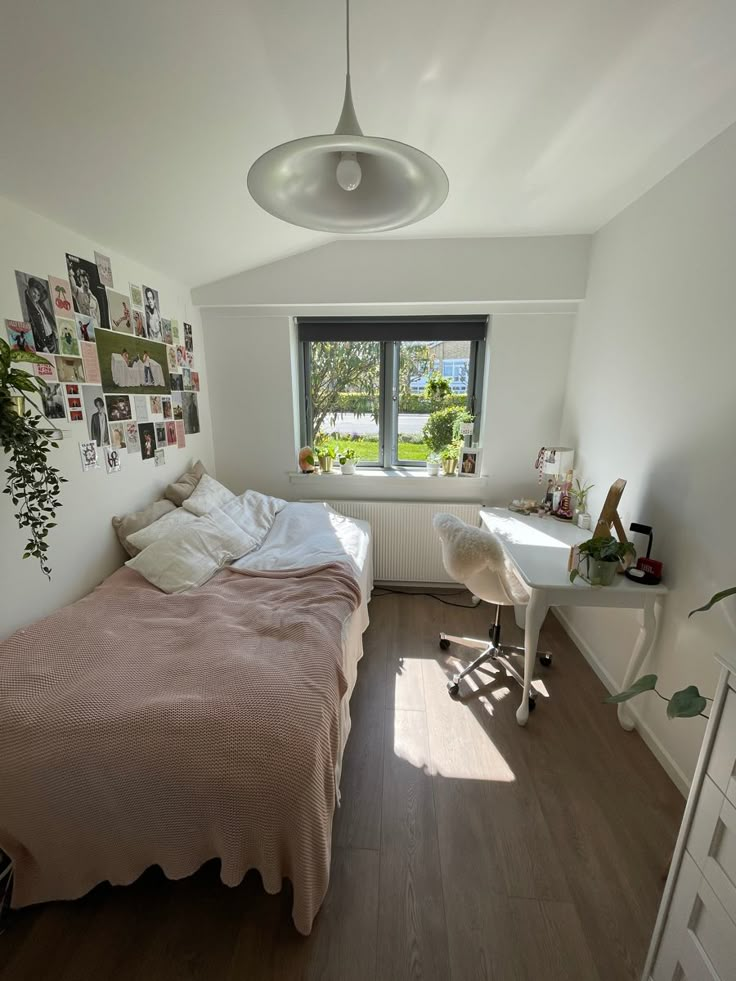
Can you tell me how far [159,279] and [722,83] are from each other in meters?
2.70

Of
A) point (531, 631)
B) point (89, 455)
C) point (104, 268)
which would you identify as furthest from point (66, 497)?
point (531, 631)

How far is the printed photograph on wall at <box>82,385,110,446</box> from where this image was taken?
1787mm

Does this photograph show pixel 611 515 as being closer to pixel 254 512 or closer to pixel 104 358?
pixel 254 512

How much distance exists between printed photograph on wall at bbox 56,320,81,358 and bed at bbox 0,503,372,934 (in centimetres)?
118

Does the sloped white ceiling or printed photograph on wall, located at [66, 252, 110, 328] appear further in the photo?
printed photograph on wall, located at [66, 252, 110, 328]

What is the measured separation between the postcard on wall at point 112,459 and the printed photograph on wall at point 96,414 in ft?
0.14

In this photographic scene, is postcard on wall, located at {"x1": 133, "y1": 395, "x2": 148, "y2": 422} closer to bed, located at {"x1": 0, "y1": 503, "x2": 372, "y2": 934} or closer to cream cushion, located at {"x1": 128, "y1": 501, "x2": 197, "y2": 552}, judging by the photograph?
cream cushion, located at {"x1": 128, "y1": 501, "x2": 197, "y2": 552}

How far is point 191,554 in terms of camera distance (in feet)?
6.28

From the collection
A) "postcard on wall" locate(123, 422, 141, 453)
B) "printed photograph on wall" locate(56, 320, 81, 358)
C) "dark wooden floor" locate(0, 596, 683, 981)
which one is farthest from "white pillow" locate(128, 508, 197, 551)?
"dark wooden floor" locate(0, 596, 683, 981)

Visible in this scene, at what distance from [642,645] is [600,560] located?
499 mm

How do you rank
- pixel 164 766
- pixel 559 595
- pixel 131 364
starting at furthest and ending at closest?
pixel 131 364, pixel 559 595, pixel 164 766

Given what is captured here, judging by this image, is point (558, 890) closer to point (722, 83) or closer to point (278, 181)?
point (278, 181)

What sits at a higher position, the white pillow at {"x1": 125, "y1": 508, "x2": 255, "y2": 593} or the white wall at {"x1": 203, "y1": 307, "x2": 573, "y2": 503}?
the white wall at {"x1": 203, "y1": 307, "x2": 573, "y2": 503}

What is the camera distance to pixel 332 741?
1210 millimetres
